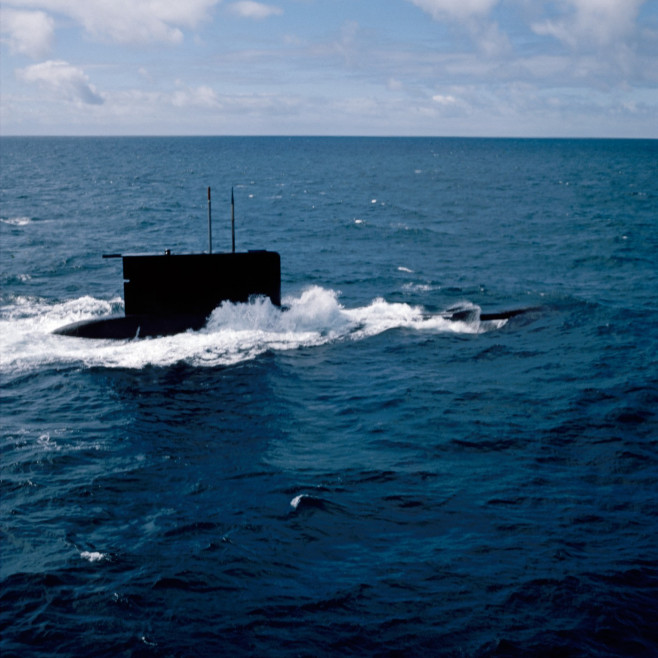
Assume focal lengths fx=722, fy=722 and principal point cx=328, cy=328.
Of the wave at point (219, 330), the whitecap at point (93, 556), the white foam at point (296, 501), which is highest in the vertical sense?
the wave at point (219, 330)

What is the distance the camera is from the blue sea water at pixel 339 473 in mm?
13805

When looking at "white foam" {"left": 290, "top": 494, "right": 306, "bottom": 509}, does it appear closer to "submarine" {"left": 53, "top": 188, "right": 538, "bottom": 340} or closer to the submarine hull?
"submarine" {"left": 53, "top": 188, "right": 538, "bottom": 340}

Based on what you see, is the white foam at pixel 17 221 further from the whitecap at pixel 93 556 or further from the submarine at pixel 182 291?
the whitecap at pixel 93 556

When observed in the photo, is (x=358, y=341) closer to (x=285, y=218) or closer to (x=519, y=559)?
(x=519, y=559)

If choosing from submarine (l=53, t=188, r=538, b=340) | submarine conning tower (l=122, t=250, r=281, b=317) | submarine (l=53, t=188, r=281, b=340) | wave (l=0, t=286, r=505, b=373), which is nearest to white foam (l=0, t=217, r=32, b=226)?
wave (l=0, t=286, r=505, b=373)

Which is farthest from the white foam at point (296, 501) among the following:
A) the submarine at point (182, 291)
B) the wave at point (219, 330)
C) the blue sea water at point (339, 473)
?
the submarine at point (182, 291)

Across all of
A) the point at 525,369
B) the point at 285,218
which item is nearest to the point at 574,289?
the point at 525,369

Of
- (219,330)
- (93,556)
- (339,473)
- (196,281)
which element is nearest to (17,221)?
(196,281)

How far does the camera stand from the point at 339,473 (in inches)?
775

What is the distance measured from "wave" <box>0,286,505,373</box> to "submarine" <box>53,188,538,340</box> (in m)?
0.44

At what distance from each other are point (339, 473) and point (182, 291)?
14.3 m

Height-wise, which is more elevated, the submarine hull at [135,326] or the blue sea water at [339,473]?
the submarine hull at [135,326]

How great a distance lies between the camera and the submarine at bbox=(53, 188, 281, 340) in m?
30.4

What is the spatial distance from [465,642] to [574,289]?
32.7m
